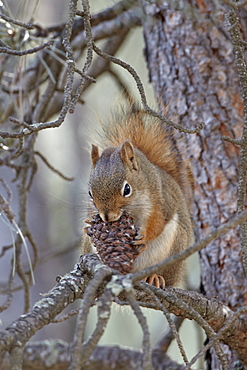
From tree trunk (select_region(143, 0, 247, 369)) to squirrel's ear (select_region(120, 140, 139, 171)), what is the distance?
0.33 metres

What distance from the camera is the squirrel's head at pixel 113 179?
1.44 m

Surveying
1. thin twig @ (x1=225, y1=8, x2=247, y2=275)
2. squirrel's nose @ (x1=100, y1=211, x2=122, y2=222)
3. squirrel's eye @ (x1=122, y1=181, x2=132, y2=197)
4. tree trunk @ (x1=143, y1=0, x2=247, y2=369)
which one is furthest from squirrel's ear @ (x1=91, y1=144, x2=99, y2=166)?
thin twig @ (x1=225, y1=8, x2=247, y2=275)

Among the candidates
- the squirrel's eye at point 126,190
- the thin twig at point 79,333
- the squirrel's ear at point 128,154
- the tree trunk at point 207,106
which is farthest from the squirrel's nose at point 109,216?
the thin twig at point 79,333

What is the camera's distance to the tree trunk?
172 cm

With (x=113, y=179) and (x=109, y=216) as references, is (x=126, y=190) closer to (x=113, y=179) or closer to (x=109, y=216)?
(x=113, y=179)

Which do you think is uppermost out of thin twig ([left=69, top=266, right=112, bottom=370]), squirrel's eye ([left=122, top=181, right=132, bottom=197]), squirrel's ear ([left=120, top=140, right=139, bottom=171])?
squirrel's ear ([left=120, top=140, right=139, bottom=171])

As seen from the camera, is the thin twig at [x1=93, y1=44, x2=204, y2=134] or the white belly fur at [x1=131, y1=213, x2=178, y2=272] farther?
the white belly fur at [x1=131, y1=213, x2=178, y2=272]

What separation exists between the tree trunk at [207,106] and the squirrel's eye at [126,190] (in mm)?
378

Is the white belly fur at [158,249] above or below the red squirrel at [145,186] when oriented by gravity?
below

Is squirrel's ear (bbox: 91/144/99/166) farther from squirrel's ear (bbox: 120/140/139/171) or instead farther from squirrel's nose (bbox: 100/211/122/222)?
squirrel's nose (bbox: 100/211/122/222)

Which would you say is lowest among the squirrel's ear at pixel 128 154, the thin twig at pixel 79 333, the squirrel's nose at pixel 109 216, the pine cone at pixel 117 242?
the thin twig at pixel 79 333

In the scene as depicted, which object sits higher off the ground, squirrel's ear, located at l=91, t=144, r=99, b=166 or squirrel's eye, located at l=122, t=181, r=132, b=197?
squirrel's ear, located at l=91, t=144, r=99, b=166

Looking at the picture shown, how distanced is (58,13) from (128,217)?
116 inches

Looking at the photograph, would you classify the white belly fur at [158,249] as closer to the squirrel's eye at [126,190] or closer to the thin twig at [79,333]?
the squirrel's eye at [126,190]
